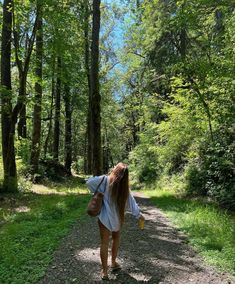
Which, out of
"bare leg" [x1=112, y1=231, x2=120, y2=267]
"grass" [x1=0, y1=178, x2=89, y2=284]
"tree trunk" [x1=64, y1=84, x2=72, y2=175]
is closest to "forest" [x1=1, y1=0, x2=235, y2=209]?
"tree trunk" [x1=64, y1=84, x2=72, y2=175]

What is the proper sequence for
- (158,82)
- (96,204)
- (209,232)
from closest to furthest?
(96,204) → (209,232) → (158,82)

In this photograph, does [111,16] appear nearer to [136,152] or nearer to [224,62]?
[136,152]

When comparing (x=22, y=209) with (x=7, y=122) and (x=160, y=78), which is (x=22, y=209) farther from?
(x=160, y=78)

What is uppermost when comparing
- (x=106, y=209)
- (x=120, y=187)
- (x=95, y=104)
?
(x=95, y=104)

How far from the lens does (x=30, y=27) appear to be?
1340 cm

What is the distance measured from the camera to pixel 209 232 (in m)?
7.87

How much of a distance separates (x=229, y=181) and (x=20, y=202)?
7.37 meters

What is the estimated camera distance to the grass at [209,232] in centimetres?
625

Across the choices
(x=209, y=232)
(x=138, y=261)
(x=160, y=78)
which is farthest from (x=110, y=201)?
(x=160, y=78)

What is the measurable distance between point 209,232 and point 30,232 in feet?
13.0

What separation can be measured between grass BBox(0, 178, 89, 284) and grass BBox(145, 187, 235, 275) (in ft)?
9.14

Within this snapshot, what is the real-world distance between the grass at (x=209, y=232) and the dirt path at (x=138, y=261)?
0.23 m

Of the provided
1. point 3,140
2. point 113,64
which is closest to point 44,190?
point 3,140

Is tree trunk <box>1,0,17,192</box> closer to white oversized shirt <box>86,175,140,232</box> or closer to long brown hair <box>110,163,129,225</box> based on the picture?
white oversized shirt <box>86,175,140,232</box>
